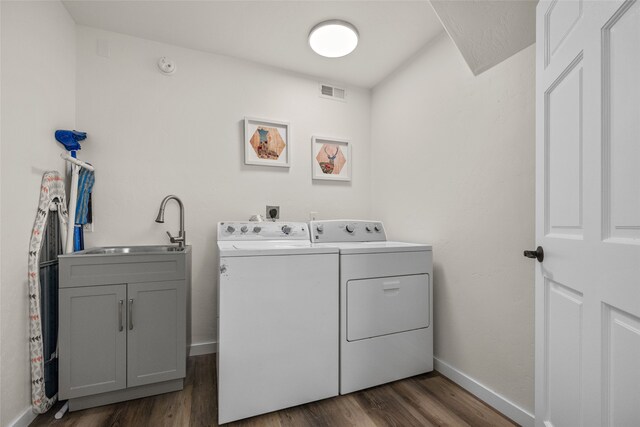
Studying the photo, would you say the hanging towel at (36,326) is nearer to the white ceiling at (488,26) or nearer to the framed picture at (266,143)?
the framed picture at (266,143)

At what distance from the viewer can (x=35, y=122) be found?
1513mm

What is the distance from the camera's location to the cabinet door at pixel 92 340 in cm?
150

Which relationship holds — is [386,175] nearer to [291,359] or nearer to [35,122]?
[291,359]

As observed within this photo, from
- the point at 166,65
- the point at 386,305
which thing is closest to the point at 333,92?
the point at 166,65

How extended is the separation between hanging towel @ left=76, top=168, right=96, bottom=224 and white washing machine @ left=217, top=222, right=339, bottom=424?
3.61 feet

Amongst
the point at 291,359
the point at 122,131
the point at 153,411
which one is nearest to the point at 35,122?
the point at 122,131

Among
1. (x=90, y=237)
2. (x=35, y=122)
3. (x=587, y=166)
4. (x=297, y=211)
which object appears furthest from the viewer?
(x=297, y=211)

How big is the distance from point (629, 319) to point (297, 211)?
7.04 ft

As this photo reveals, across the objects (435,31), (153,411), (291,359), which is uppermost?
(435,31)

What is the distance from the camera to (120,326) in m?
1.57

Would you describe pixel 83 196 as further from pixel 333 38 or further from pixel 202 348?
pixel 333 38

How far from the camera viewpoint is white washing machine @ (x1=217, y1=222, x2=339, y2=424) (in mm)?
1425

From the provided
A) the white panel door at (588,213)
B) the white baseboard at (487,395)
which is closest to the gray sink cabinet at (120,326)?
the white baseboard at (487,395)

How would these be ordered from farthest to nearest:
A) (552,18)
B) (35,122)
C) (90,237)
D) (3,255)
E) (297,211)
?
(297,211) < (90,237) < (35,122) < (3,255) < (552,18)
